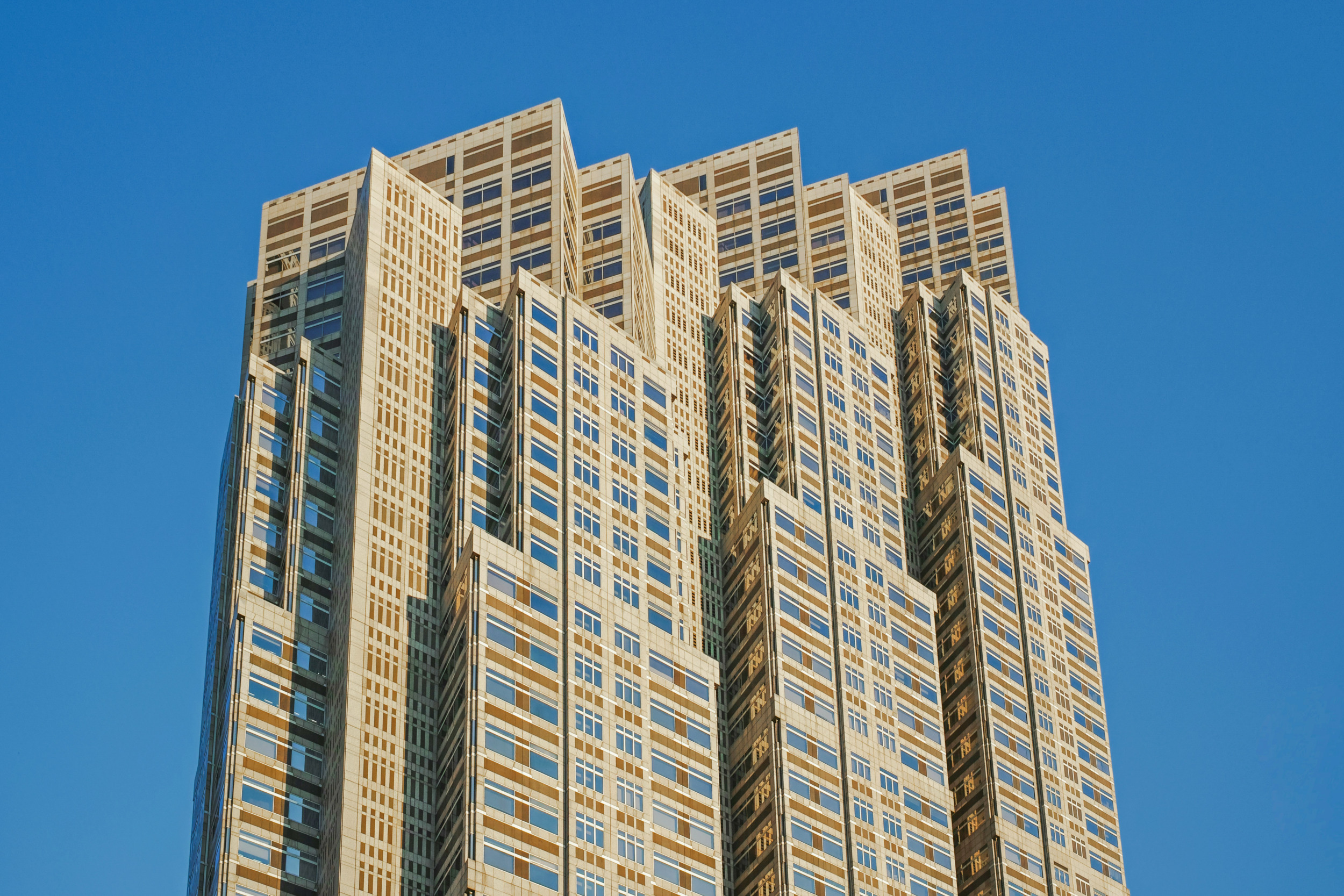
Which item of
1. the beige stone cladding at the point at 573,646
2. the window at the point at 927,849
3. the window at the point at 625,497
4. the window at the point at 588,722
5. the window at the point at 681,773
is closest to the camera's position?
the beige stone cladding at the point at 573,646

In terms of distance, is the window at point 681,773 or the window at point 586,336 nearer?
the window at point 681,773

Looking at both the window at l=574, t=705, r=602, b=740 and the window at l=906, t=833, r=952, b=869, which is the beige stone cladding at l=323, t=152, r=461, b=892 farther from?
the window at l=906, t=833, r=952, b=869

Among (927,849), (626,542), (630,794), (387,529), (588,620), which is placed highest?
(626,542)

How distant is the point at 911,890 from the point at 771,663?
22.8 m

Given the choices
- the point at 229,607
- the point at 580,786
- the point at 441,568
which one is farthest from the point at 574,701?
the point at 229,607

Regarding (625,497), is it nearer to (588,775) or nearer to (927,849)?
(588,775)

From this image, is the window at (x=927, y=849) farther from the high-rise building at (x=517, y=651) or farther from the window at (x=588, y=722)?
the window at (x=588, y=722)

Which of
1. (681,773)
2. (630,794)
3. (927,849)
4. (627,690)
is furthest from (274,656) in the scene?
(927,849)

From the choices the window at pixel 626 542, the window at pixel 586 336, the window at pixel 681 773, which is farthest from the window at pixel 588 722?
the window at pixel 586 336

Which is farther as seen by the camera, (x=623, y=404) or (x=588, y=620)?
(x=623, y=404)

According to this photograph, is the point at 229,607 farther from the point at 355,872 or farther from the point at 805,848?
the point at 805,848

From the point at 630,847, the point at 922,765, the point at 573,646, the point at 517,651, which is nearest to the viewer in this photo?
the point at 630,847

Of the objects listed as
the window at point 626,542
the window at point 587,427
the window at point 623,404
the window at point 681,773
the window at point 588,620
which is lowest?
the window at point 681,773

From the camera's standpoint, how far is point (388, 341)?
186 m
